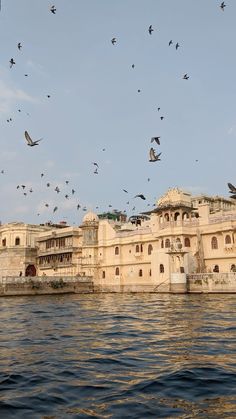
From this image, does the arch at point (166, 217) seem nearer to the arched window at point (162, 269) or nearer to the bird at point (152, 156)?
the arched window at point (162, 269)

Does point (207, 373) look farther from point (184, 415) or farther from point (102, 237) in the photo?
point (102, 237)

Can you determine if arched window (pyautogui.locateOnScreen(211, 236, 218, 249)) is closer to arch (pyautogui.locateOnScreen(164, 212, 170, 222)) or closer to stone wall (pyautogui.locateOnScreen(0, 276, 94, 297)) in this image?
arch (pyautogui.locateOnScreen(164, 212, 170, 222))

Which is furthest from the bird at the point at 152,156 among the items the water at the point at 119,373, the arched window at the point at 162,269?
the arched window at the point at 162,269

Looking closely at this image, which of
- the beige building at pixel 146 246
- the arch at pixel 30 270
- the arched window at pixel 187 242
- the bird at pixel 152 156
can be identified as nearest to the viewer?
the bird at pixel 152 156

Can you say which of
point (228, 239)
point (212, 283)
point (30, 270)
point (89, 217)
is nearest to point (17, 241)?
point (30, 270)

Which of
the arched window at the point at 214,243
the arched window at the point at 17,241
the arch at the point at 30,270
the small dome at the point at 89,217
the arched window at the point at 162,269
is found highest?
the small dome at the point at 89,217

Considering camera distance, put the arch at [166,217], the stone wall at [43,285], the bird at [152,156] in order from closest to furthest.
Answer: the bird at [152,156] < the stone wall at [43,285] < the arch at [166,217]

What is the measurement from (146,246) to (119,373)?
43.4 m

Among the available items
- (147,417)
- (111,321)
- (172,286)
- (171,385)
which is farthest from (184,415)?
(172,286)

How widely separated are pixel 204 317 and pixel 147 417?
12566mm

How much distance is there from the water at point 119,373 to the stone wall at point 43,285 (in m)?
33.4

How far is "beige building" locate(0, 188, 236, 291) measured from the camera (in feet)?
142

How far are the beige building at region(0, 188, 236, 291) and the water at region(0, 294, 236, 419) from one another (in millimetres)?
28843

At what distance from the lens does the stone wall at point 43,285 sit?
151 feet
